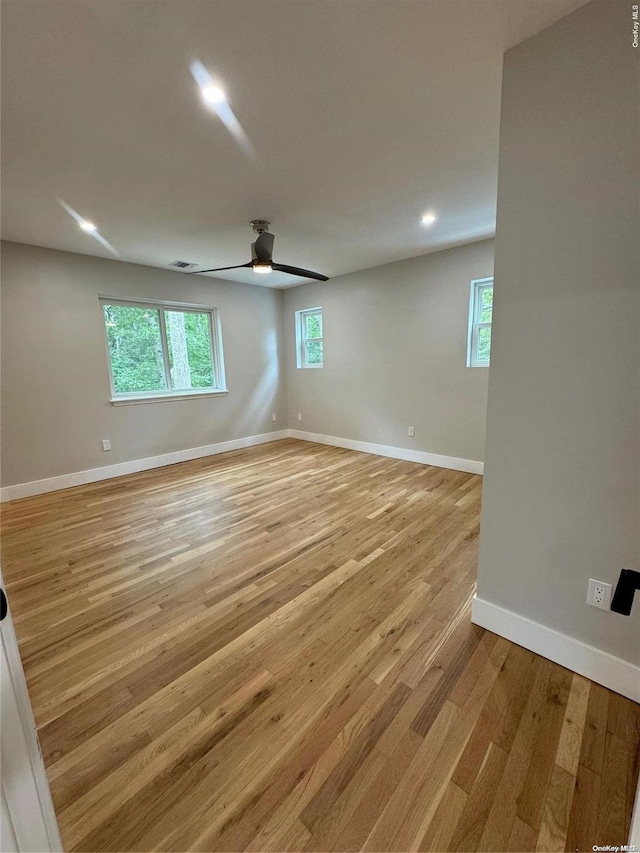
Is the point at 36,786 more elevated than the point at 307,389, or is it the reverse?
the point at 307,389

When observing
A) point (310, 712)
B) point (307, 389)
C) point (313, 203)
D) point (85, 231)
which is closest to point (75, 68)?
point (313, 203)

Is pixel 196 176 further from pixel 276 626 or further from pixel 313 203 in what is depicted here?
pixel 276 626

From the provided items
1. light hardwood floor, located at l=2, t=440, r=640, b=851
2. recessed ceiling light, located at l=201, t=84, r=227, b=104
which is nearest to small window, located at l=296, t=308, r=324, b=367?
light hardwood floor, located at l=2, t=440, r=640, b=851

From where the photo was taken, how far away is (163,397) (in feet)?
15.2

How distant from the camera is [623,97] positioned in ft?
3.89

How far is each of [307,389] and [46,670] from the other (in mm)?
4664

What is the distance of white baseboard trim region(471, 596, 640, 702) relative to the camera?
1358 millimetres

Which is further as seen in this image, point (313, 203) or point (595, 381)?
point (313, 203)

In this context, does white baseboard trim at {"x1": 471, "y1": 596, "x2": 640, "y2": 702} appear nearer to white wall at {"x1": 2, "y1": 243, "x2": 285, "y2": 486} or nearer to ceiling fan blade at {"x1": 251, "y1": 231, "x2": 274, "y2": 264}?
ceiling fan blade at {"x1": 251, "y1": 231, "x2": 274, "y2": 264}

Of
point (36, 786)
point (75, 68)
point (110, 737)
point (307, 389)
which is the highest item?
point (75, 68)

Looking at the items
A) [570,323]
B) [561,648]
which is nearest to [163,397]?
[570,323]

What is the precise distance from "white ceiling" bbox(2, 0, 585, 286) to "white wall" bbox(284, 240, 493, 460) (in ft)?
3.62

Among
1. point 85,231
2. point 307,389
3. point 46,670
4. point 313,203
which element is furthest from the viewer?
point 307,389

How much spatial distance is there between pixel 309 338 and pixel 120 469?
3348 mm
